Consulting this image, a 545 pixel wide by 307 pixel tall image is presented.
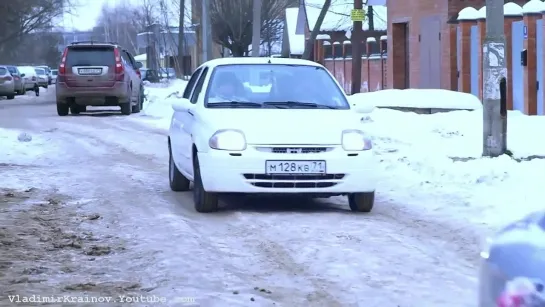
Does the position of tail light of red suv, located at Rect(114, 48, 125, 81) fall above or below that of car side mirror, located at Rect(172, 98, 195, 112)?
above

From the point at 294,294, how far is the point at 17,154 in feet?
32.1

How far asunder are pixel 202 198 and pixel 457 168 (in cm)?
396

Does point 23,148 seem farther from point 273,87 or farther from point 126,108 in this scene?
point 126,108

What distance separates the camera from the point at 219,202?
10.2 metres

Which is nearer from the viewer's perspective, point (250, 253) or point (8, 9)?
point (250, 253)

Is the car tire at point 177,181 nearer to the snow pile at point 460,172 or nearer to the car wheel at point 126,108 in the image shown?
the snow pile at point 460,172

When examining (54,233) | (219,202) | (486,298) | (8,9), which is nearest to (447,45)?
(219,202)

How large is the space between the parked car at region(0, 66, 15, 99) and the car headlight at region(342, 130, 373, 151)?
35.7 m

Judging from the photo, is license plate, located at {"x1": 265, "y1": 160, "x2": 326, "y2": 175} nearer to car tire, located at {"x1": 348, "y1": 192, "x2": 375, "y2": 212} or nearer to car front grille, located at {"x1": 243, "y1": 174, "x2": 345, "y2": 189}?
car front grille, located at {"x1": 243, "y1": 174, "x2": 345, "y2": 189}

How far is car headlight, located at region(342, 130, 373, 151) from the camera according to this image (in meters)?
9.13

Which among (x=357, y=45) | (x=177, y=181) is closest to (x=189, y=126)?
(x=177, y=181)

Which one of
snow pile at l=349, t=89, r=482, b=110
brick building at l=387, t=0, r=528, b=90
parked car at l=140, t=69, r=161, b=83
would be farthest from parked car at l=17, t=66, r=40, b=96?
snow pile at l=349, t=89, r=482, b=110

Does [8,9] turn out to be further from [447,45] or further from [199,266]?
[199,266]

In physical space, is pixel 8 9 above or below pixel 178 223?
above
